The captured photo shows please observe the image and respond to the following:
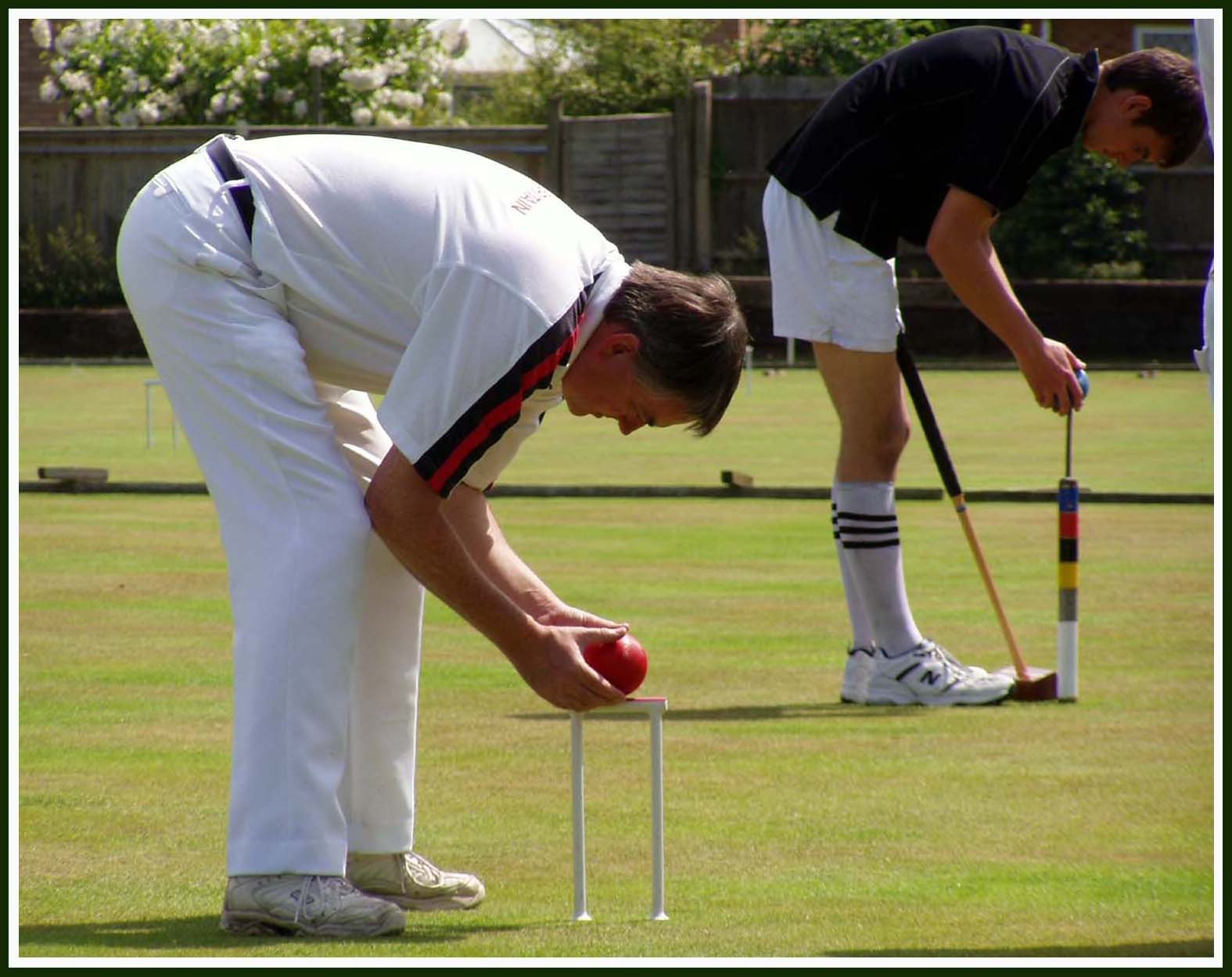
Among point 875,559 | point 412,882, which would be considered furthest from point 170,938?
point 875,559

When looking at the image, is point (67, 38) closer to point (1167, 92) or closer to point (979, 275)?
point (979, 275)

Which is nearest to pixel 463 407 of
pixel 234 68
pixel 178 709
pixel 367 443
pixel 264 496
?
pixel 264 496

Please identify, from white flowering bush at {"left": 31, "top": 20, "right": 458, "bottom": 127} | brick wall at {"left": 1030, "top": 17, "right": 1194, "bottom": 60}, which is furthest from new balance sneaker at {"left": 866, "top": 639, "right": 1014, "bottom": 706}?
brick wall at {"left": 1030, "top": 17, "right": 1194, "bottom": 60}

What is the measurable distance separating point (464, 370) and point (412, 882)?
1.07 metres

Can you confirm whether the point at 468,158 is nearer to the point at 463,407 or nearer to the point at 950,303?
the point at 463,407

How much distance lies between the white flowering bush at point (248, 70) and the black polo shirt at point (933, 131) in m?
22.0

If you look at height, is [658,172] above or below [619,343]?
below

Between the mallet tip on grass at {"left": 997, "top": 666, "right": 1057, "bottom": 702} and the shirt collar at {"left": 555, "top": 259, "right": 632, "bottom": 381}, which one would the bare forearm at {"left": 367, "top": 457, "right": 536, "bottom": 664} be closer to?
the shirt collar at {"left": 555, "top": 259, "right": 632, "bottom": 381}


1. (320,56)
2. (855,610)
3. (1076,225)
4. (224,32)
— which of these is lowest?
(1076,225)

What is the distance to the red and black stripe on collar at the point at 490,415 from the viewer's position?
331 centimetres

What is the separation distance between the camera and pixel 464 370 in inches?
130

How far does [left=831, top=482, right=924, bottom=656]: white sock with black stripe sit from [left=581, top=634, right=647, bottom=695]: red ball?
7.56ft

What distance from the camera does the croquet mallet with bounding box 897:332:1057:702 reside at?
19.0ft

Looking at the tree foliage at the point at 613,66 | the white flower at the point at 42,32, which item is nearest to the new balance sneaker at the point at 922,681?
the tree foliage at the point at 613,66
